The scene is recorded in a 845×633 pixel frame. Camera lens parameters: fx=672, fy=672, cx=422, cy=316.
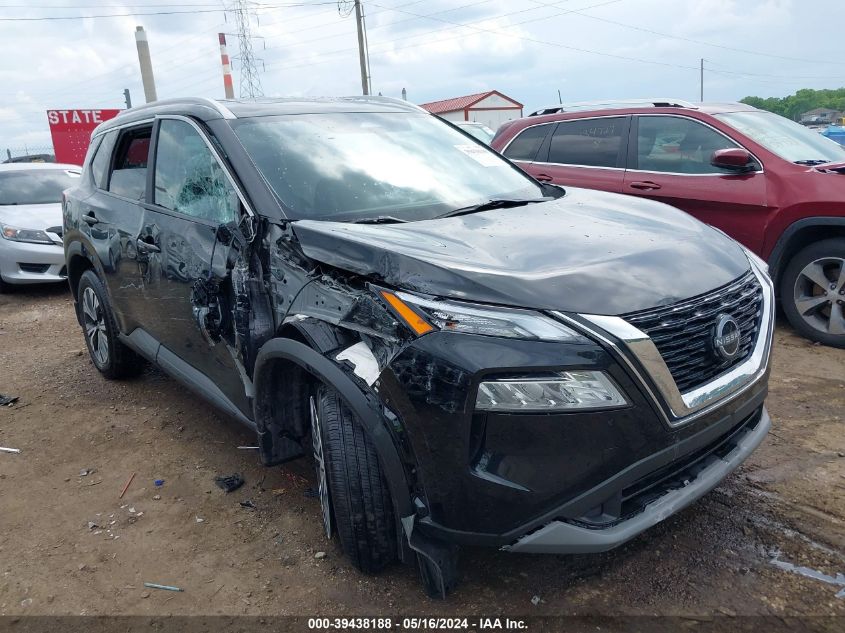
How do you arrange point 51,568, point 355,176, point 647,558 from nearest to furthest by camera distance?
point 647,558
point 51,568
point 355,176

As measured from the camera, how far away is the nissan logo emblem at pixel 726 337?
219 centimetres

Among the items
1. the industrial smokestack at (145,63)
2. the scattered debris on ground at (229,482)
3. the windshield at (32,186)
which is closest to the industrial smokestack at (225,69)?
the industrial smokestack at (145,63)

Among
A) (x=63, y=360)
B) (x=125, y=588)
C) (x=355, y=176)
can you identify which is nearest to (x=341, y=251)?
(x=355, y=176)

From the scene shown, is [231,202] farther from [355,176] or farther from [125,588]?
[125,588]

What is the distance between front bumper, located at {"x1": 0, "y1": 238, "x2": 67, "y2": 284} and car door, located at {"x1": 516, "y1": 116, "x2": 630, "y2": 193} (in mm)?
5763

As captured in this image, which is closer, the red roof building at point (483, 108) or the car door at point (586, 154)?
the car door at point (586, 154)

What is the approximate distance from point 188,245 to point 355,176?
33.9 inches

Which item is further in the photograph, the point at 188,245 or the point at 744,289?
the point at 188,245

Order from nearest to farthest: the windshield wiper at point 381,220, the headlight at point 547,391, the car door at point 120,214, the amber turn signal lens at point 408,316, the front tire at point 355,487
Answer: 1. the headlight at point 547,391
2. the amber turn signal lens at point 408,316
3. the front tire at point 355,487
4. the windshield wiper at point 381,220
5. the car door at point 120,214

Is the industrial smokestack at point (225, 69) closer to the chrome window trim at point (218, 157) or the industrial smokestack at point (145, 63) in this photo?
the industrial smokestack at point (145, 63)

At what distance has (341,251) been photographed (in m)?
2.35

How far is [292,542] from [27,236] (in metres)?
7.02

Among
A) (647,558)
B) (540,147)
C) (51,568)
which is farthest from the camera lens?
(540,147)

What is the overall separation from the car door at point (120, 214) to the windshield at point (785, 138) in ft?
14.4
